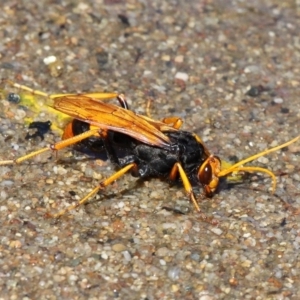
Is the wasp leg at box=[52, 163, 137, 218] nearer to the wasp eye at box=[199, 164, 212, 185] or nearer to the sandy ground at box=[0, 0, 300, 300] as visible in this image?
the sandy ground at box=[0, 0, 300, 300]

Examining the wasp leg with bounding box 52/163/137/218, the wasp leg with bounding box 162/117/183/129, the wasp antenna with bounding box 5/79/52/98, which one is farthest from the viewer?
the wasp antenna with bounding box 5/79/52/98

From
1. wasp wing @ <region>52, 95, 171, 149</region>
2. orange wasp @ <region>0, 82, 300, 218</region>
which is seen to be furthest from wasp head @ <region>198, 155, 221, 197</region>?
wasp wing @ <region>52, 95, 171, 149</region>

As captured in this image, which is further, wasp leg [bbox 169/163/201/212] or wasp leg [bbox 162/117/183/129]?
wasp leg [bbox 162/117/183/129]

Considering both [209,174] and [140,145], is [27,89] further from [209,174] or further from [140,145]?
[209,174]

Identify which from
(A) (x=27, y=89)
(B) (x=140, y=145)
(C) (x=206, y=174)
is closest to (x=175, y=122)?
(B) (x=140, y=145)

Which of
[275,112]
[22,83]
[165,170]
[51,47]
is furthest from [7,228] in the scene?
[275,112]
